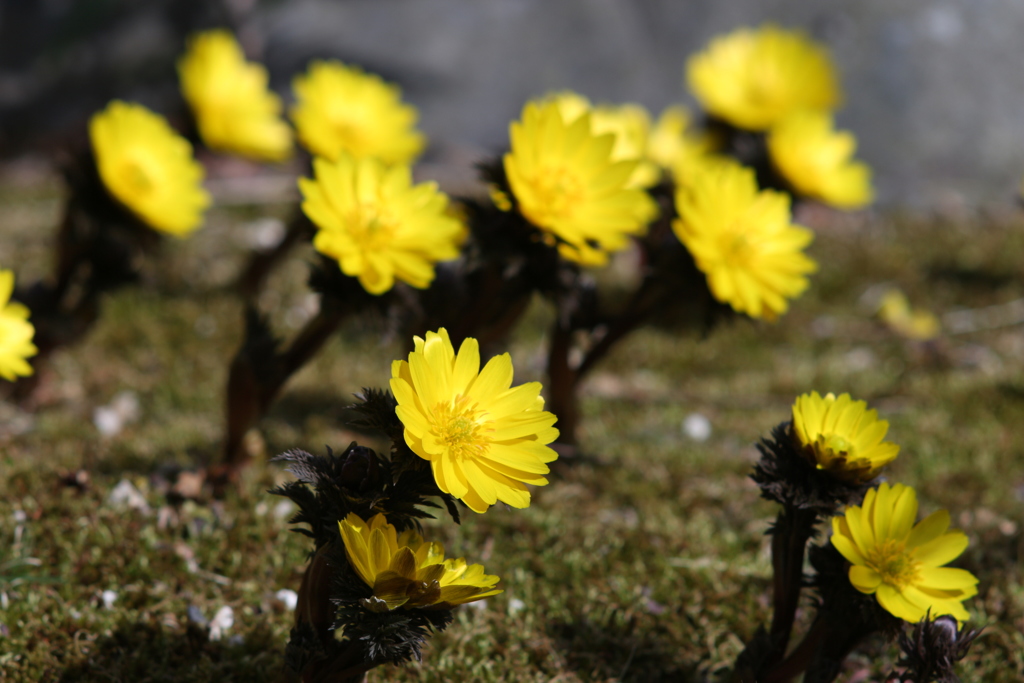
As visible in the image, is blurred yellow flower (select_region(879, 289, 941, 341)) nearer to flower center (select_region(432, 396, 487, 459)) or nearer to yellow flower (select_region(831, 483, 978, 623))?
yellow flower (select_region(831, 483, 978, 623))

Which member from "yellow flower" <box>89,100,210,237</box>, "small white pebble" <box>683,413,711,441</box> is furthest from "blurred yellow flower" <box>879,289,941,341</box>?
"yellow flower" <box>89,100,210,237</box>

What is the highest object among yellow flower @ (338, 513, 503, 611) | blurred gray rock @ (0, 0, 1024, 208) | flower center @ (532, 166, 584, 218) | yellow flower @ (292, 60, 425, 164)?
flower center @ (532, 166, 584, 218)

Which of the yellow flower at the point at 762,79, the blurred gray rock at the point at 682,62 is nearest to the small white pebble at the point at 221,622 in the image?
the yellow flower at the point at 762,79

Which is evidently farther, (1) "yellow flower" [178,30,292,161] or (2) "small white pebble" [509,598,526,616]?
(1) "yellow flower" [178,30,292,161]

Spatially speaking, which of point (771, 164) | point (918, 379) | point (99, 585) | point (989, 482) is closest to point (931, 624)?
point (989, 482)

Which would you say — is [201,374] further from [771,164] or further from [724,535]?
[771,164]

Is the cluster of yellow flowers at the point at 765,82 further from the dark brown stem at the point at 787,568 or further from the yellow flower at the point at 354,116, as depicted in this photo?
the dark brown stem at the point at 787,568
